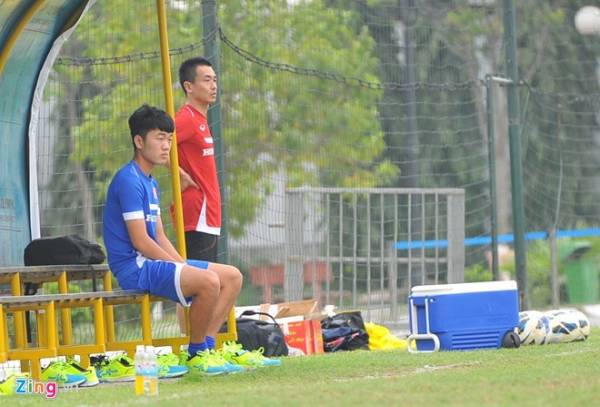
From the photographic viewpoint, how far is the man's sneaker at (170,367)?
8.49m

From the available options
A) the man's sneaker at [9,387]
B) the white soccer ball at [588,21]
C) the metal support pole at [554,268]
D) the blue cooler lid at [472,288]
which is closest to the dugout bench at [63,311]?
the man's sneaker at [9,387]

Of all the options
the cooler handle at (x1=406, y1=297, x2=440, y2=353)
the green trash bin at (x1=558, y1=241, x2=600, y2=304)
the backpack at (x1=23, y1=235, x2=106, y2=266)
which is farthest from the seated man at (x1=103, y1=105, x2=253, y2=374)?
the green trash bin at (x1=558, y1=241, x2=600, y2=304)

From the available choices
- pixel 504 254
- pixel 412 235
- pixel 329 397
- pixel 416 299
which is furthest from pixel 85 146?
pixel 504 254

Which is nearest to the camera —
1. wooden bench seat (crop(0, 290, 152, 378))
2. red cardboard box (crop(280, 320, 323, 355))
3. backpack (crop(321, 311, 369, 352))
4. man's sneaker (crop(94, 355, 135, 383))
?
wooden bench seat (crop(0, 290, 152, 378))

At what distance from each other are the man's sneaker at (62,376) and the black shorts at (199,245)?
4.92 feet

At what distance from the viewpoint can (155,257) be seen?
8555 mm

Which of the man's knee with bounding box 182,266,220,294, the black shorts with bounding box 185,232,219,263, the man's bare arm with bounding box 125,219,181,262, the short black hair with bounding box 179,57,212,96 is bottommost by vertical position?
the man's knee with bounding box 182,266,220,294

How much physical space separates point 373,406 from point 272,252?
7042 mm

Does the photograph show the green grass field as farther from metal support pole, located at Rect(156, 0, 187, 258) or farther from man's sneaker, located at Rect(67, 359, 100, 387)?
metal support pole, located at Rect(156, 0, 187, 258)

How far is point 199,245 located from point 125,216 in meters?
1.20

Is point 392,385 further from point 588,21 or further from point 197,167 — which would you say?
point 588,21

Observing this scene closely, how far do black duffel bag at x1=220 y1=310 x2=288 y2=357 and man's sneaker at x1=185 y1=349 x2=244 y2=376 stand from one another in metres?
1.84

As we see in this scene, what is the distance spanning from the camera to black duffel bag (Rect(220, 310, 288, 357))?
34.8ft

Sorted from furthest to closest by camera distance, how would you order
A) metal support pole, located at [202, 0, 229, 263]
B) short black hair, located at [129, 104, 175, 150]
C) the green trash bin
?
the green trash bin → metal support pole, located at [202, 0, 229, 263] → short black hair, located at [129, 104, 175, 150]
